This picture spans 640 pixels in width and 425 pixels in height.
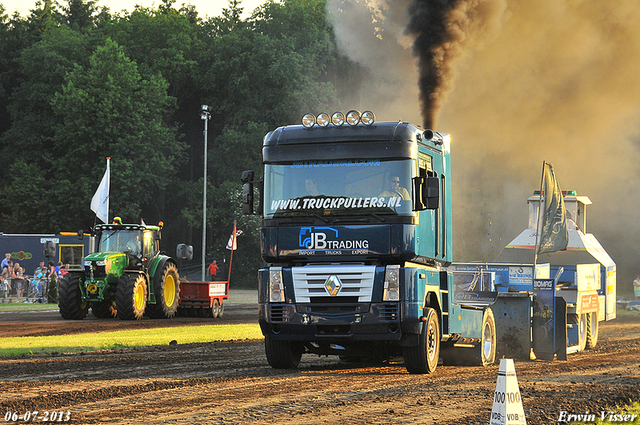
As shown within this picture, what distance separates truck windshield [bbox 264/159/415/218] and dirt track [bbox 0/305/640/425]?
220 cm

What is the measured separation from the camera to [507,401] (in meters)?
6.39

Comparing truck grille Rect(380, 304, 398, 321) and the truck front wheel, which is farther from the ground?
truck grille Rect(380, 304, 398, 321)

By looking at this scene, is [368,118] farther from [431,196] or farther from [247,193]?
[247,193]

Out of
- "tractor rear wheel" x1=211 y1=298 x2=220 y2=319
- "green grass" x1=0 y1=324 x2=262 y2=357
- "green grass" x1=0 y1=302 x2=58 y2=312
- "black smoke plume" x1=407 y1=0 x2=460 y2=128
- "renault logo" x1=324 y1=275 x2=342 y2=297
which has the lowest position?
"green grass" x1=0 y1=324 x2=262 y2=357

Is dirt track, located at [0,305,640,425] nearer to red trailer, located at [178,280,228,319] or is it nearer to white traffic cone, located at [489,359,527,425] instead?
white traffic cone, located at [489,359,527,425]

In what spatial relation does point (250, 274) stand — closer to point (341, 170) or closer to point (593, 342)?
point (593, 342)

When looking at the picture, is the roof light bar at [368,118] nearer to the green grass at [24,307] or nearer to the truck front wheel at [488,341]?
the truck front wheel at [488,341]

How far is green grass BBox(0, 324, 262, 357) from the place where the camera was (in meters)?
15.8

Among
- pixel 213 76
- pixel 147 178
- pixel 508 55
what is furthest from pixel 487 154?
pixel 213 76

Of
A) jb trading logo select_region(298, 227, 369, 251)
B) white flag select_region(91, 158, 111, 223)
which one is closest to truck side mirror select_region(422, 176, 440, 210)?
jb trading logo select_region(298, 227, 369, 251)

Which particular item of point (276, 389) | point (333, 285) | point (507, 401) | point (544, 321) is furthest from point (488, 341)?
point (507, 401)

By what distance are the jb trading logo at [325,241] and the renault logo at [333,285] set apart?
0.39m

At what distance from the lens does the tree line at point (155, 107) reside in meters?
55.0

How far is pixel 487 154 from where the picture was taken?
37.7m
